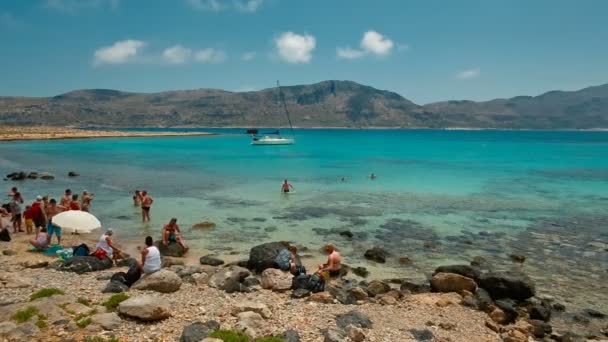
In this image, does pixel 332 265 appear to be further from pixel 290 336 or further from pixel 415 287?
pixel 290 336

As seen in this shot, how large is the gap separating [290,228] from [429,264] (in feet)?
29.9

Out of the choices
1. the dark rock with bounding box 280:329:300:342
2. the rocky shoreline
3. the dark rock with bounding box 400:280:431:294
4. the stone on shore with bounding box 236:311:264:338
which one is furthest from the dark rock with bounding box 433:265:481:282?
the stone on shore with bounding box 236:311:264:338

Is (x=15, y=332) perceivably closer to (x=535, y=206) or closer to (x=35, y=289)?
(x=35, y=289)

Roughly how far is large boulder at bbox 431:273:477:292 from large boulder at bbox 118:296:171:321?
971 centimetres

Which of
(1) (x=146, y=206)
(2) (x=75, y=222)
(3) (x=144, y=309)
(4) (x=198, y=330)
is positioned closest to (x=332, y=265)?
(4) (x=198, y=330)

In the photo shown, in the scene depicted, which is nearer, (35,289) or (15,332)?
(15,332)

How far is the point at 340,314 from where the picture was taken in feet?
39.2

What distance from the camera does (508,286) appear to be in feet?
49.2

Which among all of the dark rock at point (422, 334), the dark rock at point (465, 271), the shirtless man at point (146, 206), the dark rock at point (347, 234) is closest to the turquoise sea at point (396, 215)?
the dark rock at point (347, 234)

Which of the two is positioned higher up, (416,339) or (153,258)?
(153,258)

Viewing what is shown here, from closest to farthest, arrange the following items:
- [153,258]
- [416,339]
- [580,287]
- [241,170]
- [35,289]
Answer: [416,339] → [35,289] → [153,258] → [580,287] → [241,170]

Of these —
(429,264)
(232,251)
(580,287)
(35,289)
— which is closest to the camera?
(35,289)

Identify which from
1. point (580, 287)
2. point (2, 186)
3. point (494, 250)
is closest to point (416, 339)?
point (580, 287)

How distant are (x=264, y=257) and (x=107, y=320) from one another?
304 inches
